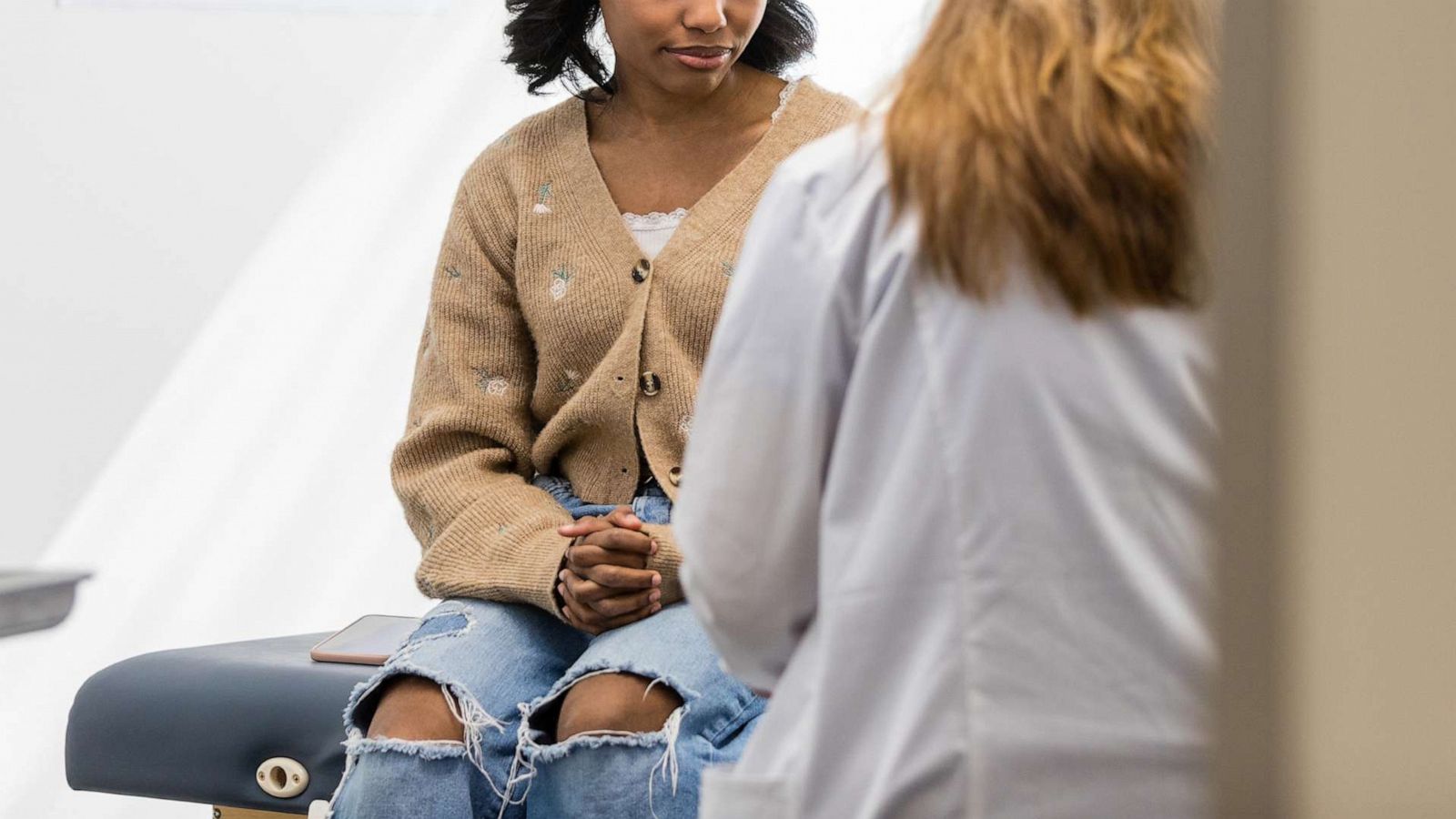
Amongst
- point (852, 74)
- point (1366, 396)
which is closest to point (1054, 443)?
point (1366, 396)

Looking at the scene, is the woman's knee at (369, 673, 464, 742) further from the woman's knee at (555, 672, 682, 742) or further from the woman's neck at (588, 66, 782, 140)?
the woman's neck at (588, 66, 782, 140)

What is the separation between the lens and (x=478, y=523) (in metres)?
1.28

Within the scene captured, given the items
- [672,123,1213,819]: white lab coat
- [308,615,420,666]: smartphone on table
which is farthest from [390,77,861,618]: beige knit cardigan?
[672,123,1213,819]: white lab coat

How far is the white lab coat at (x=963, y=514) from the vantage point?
623mm

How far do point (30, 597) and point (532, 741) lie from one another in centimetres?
56

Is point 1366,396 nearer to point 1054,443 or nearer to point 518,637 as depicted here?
point 1054,443

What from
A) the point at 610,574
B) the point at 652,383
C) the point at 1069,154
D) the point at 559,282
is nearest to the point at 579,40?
the point at 559,282

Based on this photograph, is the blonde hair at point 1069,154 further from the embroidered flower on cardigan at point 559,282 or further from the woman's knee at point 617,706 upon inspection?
the embroidered flower on cardigan at point 559,282

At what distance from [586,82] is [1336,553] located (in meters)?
1.36

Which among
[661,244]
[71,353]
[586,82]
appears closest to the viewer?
[661,244]

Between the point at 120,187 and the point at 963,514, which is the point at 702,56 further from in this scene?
the point at 120,187

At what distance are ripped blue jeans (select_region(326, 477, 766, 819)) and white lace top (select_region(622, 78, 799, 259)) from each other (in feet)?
1.09

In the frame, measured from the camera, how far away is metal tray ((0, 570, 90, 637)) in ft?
1.93

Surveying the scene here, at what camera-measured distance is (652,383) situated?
128 cm
